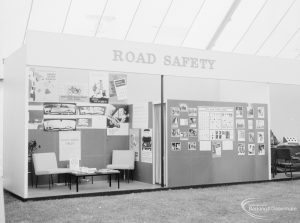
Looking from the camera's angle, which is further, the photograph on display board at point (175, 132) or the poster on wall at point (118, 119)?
the poster on wall at point (118, 119)

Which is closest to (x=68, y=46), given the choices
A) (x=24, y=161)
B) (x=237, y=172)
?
(x=24, y=161)

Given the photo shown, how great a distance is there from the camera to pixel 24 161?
26.1 feet

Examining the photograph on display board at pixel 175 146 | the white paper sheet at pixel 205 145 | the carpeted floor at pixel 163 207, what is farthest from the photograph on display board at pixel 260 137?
the photograph on display board at pixel 175 146

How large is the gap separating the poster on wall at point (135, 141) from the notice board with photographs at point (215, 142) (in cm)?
130

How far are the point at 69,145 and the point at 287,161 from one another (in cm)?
559

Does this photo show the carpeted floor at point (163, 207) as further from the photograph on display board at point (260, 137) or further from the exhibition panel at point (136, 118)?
the photograph on display board at point (260, 137)

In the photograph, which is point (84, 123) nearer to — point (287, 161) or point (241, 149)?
point (241, 149)

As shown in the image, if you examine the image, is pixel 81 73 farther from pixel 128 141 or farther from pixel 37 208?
pixel 37 208

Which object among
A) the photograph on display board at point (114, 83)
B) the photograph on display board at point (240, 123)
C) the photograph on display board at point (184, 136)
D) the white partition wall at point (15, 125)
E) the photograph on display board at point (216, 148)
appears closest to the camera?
the white partition wall at point (15, 125)

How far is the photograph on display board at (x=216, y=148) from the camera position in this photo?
33.3ft

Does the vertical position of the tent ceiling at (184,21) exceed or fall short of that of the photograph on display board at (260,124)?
it exceeds it

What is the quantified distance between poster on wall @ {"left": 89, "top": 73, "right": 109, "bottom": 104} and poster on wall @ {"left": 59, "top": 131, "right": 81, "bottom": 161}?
0.96m

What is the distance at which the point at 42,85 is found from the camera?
10.4 m

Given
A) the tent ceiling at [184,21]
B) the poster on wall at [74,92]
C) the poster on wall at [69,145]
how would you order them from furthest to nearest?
the tent ceiling at [184,21], the poster on wall at [74,92], the poster on wall at [69,145]
